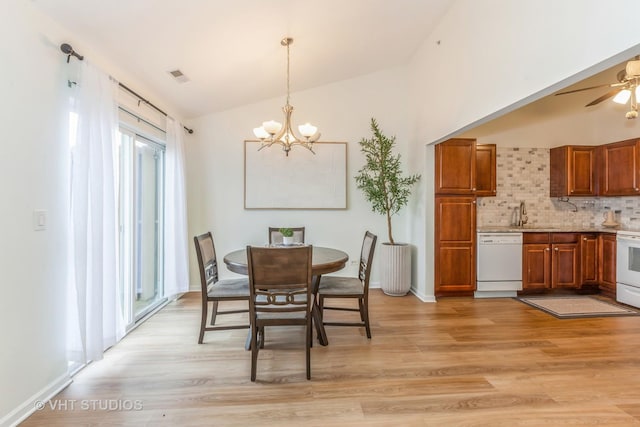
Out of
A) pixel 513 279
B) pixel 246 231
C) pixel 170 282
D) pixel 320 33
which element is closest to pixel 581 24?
pixel 320 33

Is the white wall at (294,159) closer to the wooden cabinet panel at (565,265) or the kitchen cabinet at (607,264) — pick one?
the wooden cabinet panel at (565,265)

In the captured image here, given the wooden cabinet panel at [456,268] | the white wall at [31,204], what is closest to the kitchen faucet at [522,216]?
the wooden cabinet panel at [456,268]

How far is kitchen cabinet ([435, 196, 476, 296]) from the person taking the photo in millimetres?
3992

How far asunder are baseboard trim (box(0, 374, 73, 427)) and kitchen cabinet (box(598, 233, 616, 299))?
228 inches

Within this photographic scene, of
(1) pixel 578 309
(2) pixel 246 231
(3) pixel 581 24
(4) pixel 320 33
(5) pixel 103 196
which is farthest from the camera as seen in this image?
(2) pixel 246 231

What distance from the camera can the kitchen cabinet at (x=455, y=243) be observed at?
399cm

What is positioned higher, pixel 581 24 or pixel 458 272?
pixel 581 24

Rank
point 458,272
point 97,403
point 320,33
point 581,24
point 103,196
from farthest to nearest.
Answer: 1. point 458,272
2. point 320,33
3. point 103,196
4. point 97,403
5. point 581,24

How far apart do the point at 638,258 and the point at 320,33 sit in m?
4.45

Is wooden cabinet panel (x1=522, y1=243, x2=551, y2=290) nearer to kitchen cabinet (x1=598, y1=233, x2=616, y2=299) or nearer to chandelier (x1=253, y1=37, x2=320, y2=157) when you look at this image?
kitchen cabinet (x1=598, y1=233, x2=616, y2=299)

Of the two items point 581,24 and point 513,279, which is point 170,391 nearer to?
point 581,24

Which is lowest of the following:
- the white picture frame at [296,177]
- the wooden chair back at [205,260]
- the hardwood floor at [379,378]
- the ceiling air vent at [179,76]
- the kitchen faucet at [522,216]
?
the hardwood floor at [379,378]

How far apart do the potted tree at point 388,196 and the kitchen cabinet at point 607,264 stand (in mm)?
2571

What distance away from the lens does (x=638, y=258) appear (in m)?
3.62
